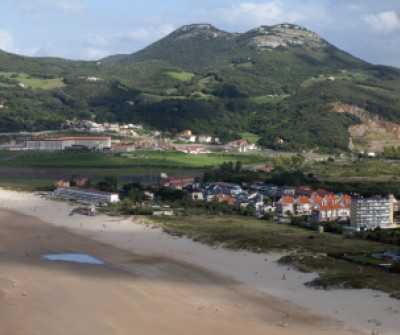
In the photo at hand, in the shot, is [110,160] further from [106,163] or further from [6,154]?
[6,154]

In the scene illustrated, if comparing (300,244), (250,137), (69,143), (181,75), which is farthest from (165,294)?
(181,75)

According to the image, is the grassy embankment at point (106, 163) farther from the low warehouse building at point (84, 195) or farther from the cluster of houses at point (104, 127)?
the cluster of houses at point (104, 127)

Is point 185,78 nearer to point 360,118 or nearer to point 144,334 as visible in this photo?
point 360,118

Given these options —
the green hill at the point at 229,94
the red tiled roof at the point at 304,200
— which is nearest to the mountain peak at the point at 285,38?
the green hill at the point at 229,94

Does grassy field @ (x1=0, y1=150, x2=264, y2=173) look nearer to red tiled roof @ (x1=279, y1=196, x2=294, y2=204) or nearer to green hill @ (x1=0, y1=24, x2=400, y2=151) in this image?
green hill @ (x1=0, y1=24, x2=400, y2=151)

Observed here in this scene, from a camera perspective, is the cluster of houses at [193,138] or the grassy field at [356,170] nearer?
the grassy field at [356,170]

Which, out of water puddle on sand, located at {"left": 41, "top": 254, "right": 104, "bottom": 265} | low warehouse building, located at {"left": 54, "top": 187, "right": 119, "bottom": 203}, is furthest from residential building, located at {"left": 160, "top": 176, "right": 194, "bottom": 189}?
water puddle on sand, located at {"left": 41, "top": 254, "right": 104, "bottom": 265}
